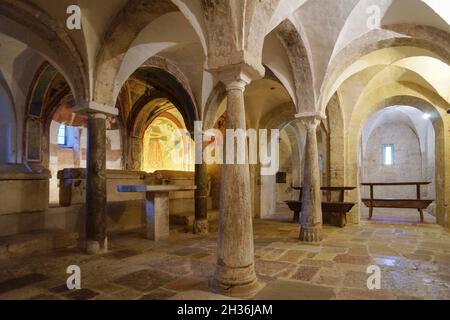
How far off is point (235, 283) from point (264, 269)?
1042 millimetres

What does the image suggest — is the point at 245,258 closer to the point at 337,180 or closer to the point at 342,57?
the point at 342,57

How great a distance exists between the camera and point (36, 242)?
199 inches

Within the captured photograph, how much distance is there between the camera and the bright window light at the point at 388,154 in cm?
1619

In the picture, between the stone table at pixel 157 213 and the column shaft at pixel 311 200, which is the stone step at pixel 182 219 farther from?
the column shaft at pixel 311 200

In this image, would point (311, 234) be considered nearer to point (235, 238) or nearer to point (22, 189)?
point (235, 238)

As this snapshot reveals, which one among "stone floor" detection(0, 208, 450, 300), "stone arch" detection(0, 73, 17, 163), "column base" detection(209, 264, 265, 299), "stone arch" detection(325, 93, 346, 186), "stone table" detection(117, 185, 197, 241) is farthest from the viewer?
"stone arch" detection(0, 73, 17, 163)

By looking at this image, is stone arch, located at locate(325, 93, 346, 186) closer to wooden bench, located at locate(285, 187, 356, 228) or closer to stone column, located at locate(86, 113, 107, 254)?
wooden bench, located at locate(285, 187, 356, 228)

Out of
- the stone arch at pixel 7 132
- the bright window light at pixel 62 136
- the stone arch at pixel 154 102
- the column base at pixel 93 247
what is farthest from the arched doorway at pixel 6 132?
the column base at pixel 93 247

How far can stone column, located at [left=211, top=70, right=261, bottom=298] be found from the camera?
10.1 feet

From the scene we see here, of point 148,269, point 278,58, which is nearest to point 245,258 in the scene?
Result: point 148,269

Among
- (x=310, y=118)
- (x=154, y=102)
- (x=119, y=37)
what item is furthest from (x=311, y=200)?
(x=154, y=102)

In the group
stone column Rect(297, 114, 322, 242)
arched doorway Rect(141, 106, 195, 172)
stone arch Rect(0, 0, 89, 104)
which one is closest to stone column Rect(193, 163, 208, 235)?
stone column Rect(297, 114, 322, 242)

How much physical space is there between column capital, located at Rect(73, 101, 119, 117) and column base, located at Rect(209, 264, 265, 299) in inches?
141

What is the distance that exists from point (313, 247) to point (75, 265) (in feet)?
12.9
